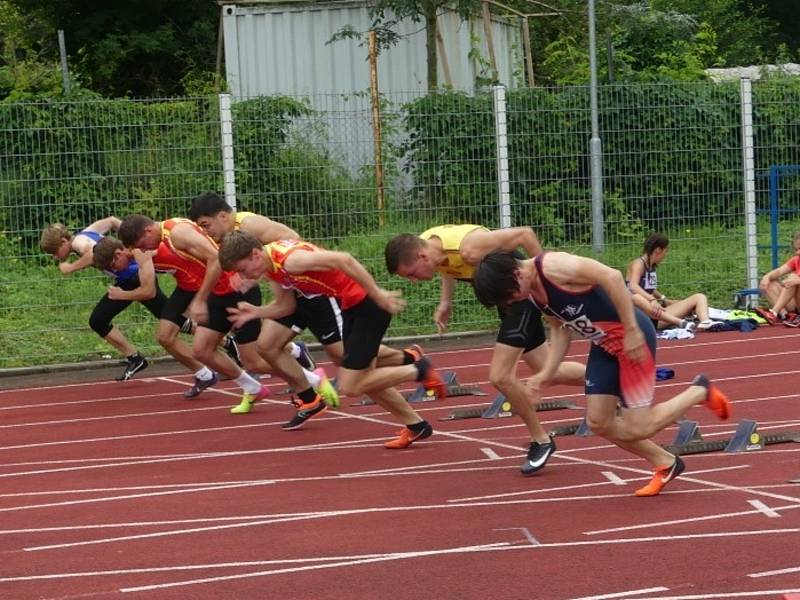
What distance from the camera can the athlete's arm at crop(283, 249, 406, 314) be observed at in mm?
10336

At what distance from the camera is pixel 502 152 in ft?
58.4

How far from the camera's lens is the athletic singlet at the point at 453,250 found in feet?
35.4

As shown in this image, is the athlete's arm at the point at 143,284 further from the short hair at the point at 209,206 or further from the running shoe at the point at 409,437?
the running shoe at the point at 409,437

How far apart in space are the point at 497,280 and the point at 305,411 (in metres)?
4.15

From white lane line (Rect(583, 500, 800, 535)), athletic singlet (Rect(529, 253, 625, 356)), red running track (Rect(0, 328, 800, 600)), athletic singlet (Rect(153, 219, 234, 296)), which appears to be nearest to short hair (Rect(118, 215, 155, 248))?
athletic singlet (Rect(153, 219, 234, 296))

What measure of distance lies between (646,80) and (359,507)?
13908mm

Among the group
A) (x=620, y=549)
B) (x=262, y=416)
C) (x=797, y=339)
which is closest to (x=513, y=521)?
(x=620, y=549)

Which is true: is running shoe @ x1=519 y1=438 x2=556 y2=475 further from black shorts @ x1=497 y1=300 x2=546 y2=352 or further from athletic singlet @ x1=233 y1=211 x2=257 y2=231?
athletic singlet @ x1=233 y1=211 x2=257 y2=231

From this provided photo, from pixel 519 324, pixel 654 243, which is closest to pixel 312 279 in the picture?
pixel 519 324

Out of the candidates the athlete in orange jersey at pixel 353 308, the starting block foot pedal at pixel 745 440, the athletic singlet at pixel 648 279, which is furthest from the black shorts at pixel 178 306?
the athletic singlet at pixel 648 279

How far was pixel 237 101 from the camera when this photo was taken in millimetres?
17391

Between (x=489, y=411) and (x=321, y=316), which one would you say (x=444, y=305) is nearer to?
(x=321, y=316)

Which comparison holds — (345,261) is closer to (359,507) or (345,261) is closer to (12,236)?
(359,507)

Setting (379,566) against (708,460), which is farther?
(708,460)
